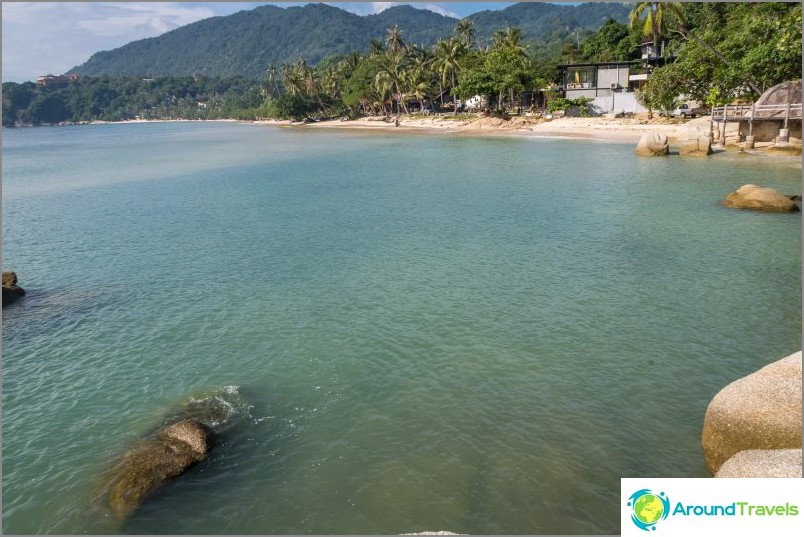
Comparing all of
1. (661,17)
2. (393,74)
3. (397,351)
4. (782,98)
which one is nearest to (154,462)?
(397,351)

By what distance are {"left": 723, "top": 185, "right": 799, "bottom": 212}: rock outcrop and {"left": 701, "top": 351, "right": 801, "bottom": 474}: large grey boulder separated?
2217cm

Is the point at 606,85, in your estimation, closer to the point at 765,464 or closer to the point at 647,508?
the point at 765,464

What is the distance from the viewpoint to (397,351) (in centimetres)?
1530

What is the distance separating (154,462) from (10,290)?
589 inches

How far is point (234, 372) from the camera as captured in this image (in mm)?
14547

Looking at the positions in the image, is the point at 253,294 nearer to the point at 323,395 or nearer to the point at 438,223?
the point at 323,395

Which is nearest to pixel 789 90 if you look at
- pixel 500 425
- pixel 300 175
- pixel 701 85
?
pixel 701 85

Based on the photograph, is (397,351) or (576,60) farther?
(576,60)

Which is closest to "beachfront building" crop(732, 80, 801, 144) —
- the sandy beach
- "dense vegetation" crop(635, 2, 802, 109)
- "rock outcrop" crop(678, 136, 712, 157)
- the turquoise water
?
"dense vegetation" crop(635, 2, 802, 109)

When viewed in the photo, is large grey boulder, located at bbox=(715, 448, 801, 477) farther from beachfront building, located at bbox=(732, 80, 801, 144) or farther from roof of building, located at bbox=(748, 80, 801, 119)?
roof of building, located at bbox=(748, 80, 801, 119)

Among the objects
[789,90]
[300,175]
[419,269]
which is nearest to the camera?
[419,269]

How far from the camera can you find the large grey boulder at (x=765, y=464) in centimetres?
745

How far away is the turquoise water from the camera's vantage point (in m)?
9.96

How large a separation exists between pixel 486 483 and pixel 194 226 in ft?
88.7
